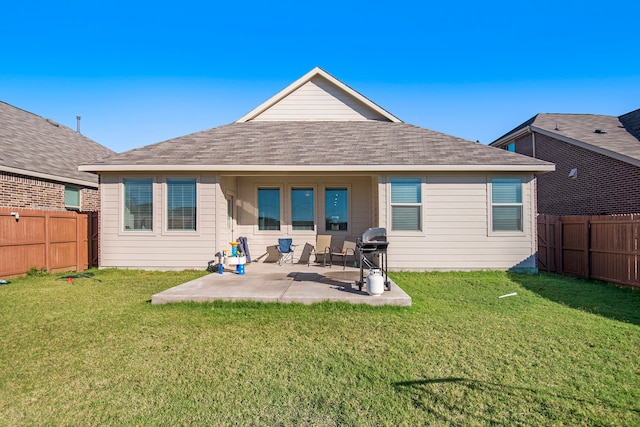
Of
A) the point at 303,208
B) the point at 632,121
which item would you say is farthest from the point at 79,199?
the point at 632,121

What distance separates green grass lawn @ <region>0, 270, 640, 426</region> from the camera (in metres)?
2.58

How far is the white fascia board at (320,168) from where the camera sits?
27.7 feet

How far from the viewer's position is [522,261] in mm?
8797

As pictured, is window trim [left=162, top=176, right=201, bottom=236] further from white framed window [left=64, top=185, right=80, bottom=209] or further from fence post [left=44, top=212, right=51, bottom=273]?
white framed window [left=64, top=185, right=80, bottom=209]

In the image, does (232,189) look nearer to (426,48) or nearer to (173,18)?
(173,18)

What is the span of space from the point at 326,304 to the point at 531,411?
10.7 ft

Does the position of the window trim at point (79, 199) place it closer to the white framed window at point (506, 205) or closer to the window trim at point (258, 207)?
the window trim at point (258, 207)

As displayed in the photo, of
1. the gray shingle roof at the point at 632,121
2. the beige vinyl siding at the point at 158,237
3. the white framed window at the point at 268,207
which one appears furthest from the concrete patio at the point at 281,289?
the gray shingle roof at the point at 632,121

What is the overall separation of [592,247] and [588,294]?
2339 millimetres

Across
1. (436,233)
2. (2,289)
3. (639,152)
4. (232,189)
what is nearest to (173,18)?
(232,189)

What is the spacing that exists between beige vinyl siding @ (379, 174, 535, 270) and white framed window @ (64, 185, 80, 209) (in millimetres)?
11304

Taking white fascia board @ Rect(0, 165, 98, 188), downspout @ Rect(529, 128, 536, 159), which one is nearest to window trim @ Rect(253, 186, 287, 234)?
white fascia board @ Rect(0, 165, 98, 188)

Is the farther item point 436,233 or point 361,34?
point 361,34

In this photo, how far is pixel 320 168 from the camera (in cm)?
860
